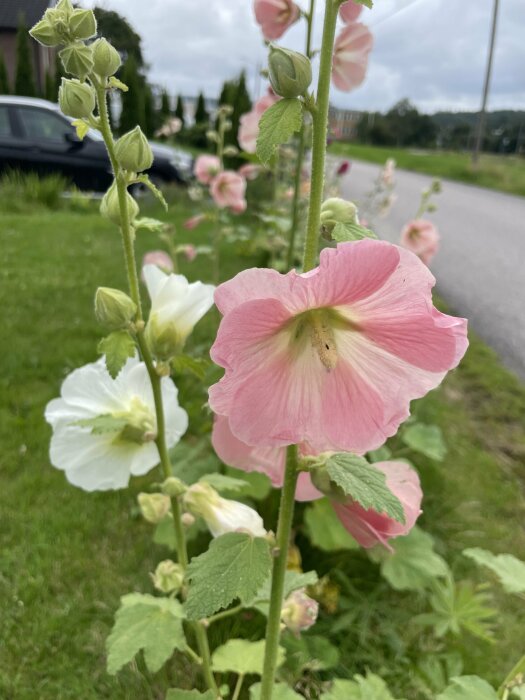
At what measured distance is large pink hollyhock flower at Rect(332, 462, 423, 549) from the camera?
0.79 meters

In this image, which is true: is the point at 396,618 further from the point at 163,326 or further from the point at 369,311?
the point at 369,311

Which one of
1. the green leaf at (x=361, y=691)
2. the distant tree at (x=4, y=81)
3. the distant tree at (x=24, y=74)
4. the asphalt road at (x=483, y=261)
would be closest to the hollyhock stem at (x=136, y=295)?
the green leaf at (x=361, y=691)

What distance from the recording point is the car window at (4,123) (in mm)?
8358

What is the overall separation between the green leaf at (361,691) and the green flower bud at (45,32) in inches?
45.6

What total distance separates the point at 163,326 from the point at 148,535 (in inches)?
61.2

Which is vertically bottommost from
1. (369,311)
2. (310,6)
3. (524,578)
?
(524,578)

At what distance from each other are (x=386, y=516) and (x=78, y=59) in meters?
0.70

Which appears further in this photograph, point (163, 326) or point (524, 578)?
point (524, 578)

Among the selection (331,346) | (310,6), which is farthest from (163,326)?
(310,6)

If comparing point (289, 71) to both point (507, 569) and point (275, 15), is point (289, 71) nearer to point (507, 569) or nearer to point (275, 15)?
point (275, 15)

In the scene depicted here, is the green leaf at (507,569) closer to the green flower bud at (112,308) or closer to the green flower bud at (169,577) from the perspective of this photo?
the green flower bud at (169,577)

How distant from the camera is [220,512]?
0.97 metres

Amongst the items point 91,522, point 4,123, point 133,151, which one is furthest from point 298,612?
point 4,123

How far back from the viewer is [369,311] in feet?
2.20
